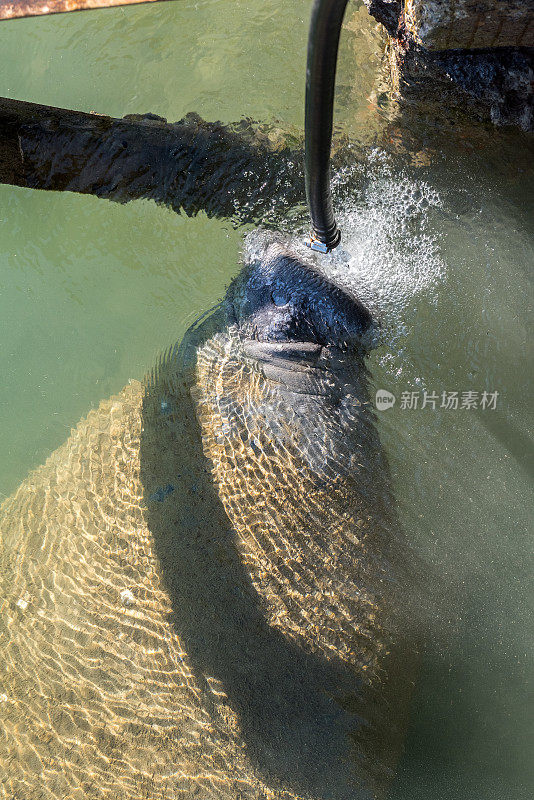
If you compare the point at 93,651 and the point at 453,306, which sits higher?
the point at 453,306

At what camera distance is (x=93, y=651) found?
265 cm

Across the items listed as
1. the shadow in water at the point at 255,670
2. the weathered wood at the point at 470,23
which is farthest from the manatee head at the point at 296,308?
the weathered wood at the point at 470,23

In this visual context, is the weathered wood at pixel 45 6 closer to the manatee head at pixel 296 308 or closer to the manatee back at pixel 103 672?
the manatee head at pixel 296 308

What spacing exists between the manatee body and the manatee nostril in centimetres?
1

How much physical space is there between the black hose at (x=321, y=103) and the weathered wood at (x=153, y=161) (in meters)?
1.03

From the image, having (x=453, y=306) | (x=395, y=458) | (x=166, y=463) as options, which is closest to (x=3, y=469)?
(x=166, y=463)

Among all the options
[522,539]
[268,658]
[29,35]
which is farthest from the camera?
[29,35]

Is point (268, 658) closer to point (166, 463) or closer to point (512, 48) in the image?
point (166, 463)

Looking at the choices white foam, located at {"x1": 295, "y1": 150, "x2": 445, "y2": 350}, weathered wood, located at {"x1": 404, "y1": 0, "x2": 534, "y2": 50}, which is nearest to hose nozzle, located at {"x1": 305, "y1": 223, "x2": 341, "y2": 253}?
white foam, located at {"x1": 295, "y1": 150, "x2": 445, "y2": 350}

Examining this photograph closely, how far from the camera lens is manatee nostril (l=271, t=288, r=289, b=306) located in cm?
304

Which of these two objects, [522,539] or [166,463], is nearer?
[166,463]

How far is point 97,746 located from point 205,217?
3356 millimetres

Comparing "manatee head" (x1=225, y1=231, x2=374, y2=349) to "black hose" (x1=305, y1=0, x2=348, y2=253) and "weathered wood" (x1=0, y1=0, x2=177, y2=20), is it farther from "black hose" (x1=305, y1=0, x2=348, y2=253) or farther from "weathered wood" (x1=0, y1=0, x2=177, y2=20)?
"weathered wood" (x1=0, y1=0, x2=177, y2=20)

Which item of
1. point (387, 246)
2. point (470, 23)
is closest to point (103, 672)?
point (387, 246)
